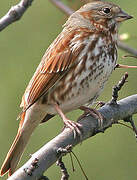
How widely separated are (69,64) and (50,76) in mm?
176

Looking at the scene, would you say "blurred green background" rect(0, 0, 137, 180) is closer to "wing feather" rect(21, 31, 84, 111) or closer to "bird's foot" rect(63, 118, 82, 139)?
A: "wing feather" rect(21, 31, 84, 111)

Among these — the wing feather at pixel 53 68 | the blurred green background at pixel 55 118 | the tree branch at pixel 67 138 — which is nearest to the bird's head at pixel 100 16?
the wing feather at pixel 53 68

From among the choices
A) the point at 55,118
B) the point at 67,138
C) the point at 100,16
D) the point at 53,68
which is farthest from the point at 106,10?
the point at 55,118

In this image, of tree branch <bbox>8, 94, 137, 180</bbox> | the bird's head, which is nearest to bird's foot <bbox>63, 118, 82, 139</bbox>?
tree branch <bbox>8, 94, 137, 180</bbox>

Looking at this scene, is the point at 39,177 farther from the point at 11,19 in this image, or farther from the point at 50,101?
the point at 50,101

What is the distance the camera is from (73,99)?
515cm

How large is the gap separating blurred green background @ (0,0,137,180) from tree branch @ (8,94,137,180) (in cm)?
282

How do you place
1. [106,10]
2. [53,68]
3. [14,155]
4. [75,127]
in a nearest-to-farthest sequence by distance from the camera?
1. [75,127]
2. [14,155]
3. [53,68]
4. [106,10]

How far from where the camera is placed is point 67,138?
414 centimetres

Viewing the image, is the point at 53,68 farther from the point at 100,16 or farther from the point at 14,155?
the point at 14,155

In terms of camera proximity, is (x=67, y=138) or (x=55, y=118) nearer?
(x=67, y=138)

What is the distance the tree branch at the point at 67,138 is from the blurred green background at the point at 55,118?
282 centimetres

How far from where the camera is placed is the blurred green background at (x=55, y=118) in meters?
7.78

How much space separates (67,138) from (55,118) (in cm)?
376
